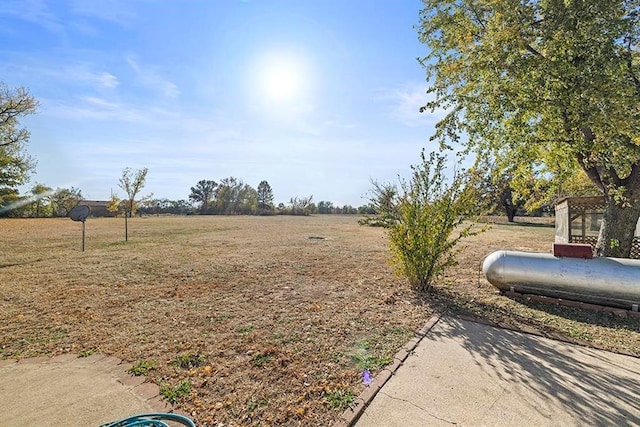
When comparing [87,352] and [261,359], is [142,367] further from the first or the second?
[261,359]

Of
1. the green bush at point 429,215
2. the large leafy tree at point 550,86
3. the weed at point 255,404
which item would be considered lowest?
the weed at point 255,404

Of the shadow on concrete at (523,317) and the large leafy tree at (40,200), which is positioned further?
the large leafy tree at (40,200)

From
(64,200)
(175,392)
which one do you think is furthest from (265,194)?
(175,392)

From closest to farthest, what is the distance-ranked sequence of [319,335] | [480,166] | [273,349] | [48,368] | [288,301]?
[48,368]
[273,349]
[319,335]
[288,301]
[480,166]

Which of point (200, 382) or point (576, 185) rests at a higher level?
point (576, 185)

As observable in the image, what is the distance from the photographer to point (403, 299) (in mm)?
5473

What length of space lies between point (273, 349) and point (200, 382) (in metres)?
0.88

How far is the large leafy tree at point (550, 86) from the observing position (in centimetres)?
499

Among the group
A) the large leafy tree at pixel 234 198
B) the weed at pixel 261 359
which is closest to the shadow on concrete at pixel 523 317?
the weed at pixel 261 359

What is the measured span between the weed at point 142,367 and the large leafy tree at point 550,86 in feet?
23.3

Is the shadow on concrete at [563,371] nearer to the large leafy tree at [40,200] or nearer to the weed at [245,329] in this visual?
the weed at [245,329]

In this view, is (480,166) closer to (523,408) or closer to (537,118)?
(537,118)

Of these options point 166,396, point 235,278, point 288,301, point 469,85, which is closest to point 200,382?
point 166,396

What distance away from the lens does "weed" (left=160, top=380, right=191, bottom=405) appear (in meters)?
2.60
